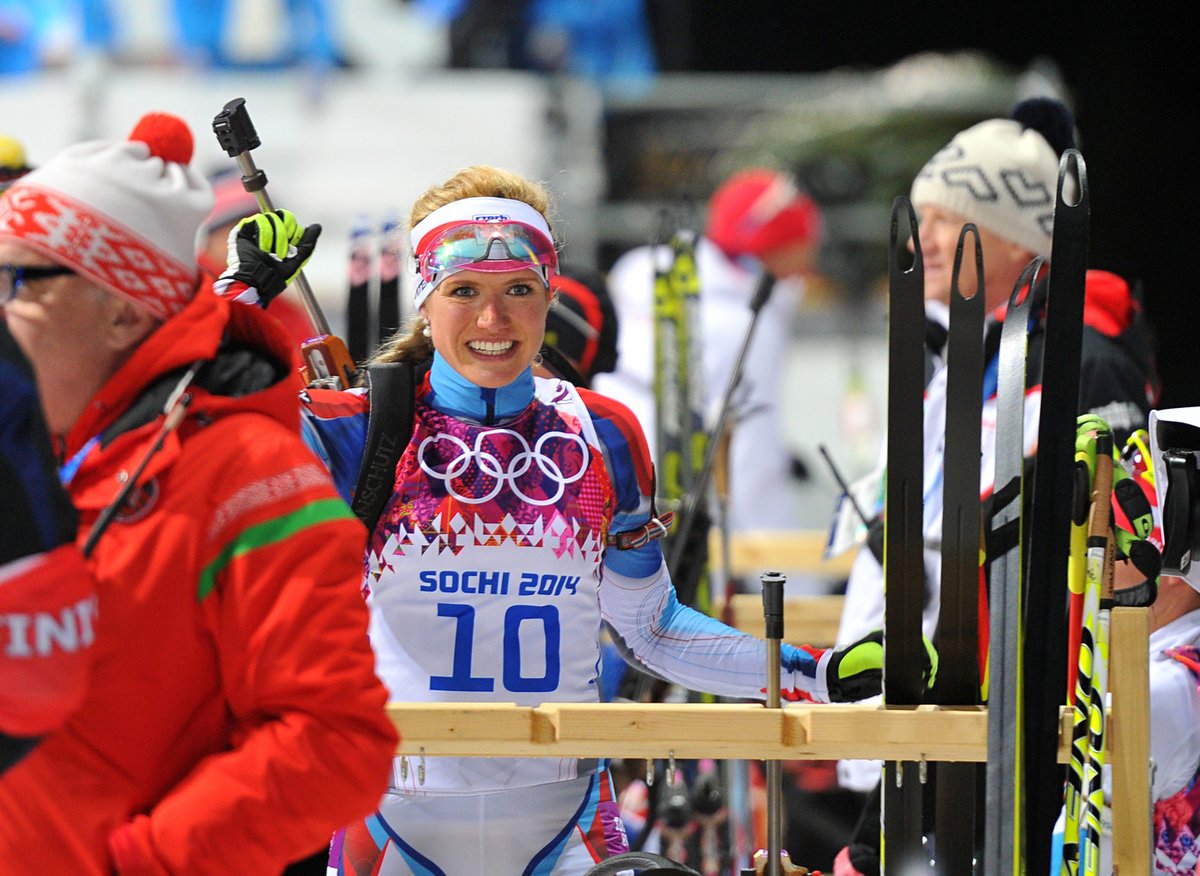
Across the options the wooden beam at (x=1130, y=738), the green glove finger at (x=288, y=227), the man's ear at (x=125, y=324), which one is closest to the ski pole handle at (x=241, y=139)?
the green glove finger at (x=288, y=227)

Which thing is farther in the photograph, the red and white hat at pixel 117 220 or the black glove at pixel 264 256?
the black glove at pixel 264 256

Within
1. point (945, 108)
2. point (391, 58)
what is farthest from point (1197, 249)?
point (391, 58)

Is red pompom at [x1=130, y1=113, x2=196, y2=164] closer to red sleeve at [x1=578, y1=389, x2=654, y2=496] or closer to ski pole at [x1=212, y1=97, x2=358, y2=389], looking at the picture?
ski pole at [x1=212, y1=97, x2=358, y2=389]

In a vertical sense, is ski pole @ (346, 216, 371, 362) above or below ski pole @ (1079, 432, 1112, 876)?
above

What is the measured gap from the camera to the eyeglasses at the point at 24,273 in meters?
1.85

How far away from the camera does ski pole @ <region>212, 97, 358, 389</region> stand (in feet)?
9.13

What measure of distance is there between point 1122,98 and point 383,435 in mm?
7272

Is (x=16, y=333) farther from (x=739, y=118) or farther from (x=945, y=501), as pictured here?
(x=739, y=118)

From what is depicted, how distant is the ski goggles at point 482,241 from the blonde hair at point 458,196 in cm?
3

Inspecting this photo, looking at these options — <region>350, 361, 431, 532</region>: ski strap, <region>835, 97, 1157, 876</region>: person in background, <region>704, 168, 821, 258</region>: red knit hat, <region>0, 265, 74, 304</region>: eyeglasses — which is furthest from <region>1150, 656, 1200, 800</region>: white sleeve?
<region>704, 168, 821, 258</region>: red knit hat

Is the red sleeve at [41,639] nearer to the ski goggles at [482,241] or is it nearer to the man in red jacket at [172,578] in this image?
the man in red jacket at [172,578]

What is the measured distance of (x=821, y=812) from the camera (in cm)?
562

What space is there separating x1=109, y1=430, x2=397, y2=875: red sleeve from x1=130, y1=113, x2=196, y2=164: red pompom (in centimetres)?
36

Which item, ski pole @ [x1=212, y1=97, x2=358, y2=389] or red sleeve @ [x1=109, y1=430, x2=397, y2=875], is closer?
red sleeve @ [x1=109, y1=430, x2=397, y2=875]
